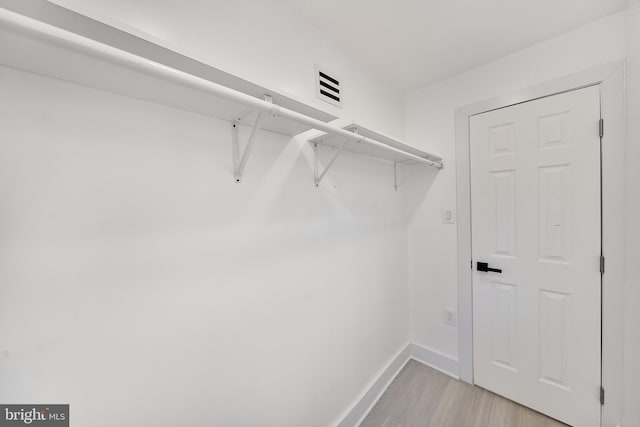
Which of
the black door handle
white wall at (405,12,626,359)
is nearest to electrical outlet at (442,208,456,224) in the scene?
white wall at (405,12,626,359)

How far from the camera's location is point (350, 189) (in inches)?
60.7

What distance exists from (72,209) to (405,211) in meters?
2.13

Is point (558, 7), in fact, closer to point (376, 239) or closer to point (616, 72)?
point (616, 72)

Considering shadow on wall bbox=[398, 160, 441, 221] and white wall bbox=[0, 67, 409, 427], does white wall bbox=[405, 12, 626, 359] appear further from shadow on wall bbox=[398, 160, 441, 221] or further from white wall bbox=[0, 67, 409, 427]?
white wall bbox=[0, 67, 409, 427]

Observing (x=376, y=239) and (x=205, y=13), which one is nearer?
(x=205, y=13)

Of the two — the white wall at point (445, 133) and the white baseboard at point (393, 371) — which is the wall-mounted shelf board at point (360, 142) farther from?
the white baseboard at point (393, 371)

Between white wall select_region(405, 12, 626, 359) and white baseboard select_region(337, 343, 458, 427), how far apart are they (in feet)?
0.22

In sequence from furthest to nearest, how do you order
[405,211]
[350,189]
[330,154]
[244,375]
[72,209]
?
[405,211] → [350,189] → [330,154] → [244,375] → [72,209]

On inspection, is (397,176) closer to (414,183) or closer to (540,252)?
(414,183)

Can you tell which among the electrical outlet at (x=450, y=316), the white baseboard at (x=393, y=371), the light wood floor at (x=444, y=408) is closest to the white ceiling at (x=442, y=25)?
the electrical outlet at (x=450, y=316)

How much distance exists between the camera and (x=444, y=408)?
1.58 metres

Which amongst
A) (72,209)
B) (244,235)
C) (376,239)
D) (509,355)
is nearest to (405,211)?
(376,239)

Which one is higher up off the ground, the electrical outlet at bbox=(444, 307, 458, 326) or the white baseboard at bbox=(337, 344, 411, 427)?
the electrical outlet at bbox=(444, 307, 458, 326)

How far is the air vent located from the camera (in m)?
1.32
